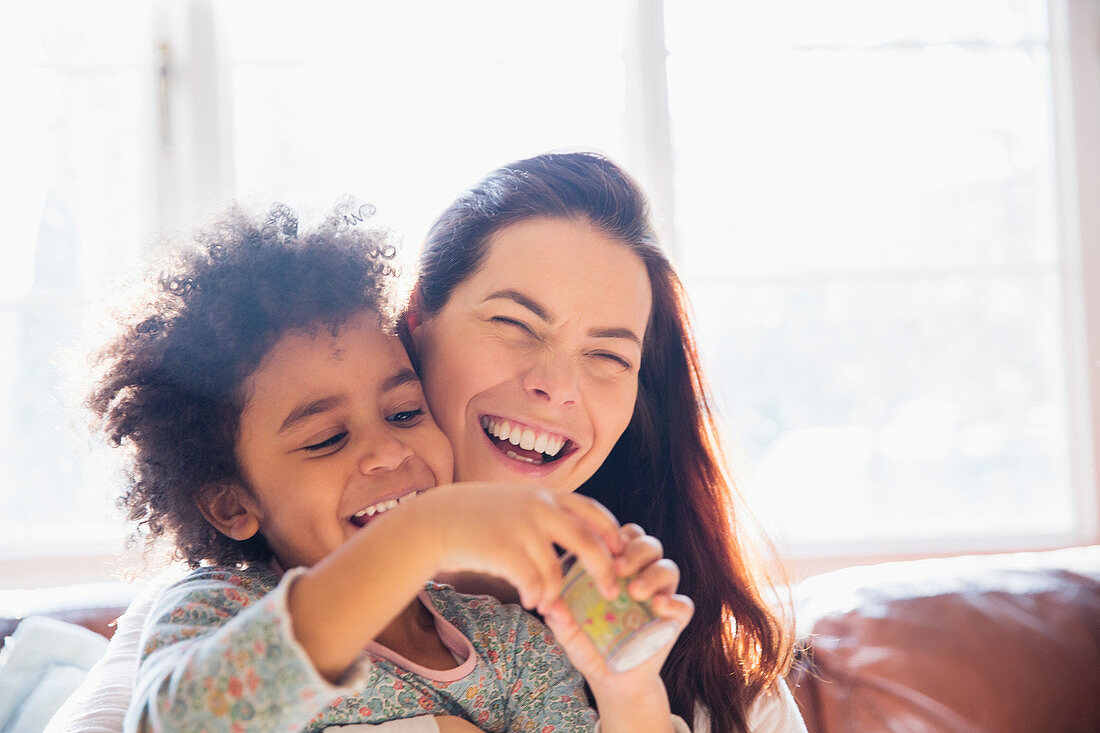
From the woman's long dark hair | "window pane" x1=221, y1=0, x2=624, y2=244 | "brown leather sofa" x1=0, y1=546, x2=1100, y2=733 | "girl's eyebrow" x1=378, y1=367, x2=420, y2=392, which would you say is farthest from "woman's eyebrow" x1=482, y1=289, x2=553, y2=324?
"window pane" x1=221, y1=0, x2=624, y2=244

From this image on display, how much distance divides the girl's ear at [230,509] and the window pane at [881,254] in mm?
2057

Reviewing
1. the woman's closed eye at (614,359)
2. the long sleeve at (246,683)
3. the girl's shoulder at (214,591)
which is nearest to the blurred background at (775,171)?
the woman's closed eye at (614,359)

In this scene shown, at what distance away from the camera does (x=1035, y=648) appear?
1.93 m

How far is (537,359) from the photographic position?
1452mm

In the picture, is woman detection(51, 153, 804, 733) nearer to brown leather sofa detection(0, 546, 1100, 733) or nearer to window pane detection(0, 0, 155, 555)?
brown leather sofa detection(0, 546, 1100, 733)

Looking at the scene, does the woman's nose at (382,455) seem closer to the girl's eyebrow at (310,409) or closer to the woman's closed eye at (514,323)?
the girl's eyebrow at (310,409)

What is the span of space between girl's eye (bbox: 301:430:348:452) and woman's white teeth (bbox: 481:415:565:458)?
276mm

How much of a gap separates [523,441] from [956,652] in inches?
43.5

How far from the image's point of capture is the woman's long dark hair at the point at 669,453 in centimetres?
156

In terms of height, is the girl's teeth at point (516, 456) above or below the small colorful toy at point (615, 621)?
above

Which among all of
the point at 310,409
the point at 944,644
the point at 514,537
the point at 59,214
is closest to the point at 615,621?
the point at 514,537

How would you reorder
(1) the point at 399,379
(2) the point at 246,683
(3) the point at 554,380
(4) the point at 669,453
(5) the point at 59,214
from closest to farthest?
1. (2) the point at 246,683
2. (1) the point at 399,379
3. (3) the point at 554,380
4. (4) the point at 669,453
5. (5) the point at 59,214

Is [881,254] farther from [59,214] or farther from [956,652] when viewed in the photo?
[59,214]

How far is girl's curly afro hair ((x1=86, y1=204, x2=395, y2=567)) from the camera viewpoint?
1.25m
